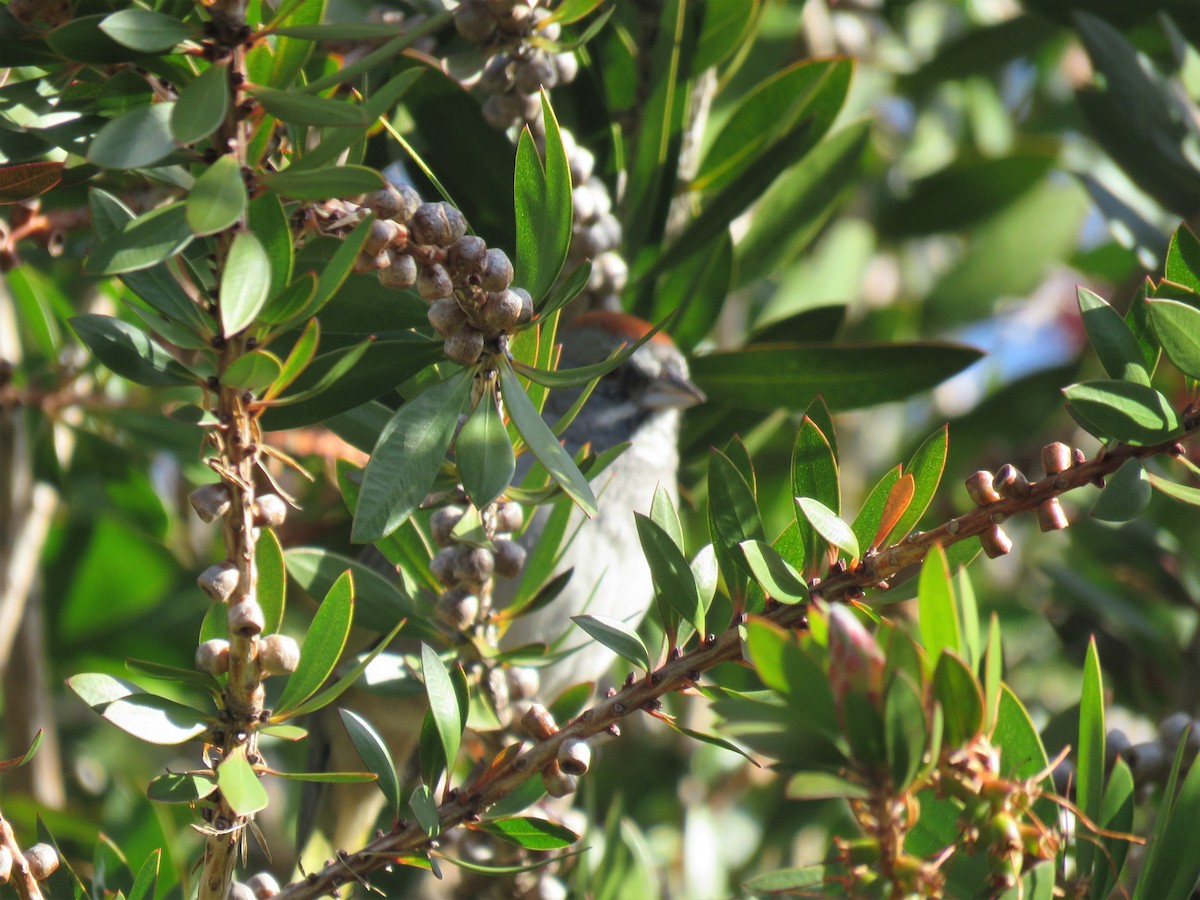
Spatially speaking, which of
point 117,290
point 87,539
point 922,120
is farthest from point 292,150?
point 922,120

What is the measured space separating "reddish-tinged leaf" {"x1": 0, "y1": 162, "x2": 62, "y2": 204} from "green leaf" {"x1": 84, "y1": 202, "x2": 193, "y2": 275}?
7.9 inches

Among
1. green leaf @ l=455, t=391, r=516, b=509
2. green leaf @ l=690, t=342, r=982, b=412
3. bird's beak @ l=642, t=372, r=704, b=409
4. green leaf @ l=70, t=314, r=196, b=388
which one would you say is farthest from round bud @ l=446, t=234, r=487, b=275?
bird's beak @ l=642, t=372, r=704, b=409

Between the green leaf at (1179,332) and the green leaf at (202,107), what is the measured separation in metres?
0.67

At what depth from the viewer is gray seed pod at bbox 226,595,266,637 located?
2.76 feet

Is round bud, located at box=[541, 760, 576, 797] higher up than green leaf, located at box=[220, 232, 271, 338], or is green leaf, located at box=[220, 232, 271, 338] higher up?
green leaf, located at box=[220, 232, 271, 338]

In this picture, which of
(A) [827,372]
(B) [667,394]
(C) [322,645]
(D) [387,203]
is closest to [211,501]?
(C) [322,645]

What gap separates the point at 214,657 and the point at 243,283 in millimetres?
285

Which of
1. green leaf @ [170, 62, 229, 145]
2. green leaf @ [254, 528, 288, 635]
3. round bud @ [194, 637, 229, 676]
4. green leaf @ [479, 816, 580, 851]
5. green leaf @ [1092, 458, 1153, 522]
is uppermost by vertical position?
green leaf @ [170, 62, 229, 145]

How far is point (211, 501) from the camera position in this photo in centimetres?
87

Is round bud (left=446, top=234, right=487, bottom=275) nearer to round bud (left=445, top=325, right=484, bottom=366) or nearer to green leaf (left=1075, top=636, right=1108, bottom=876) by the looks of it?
round bud (left=445, top=325, right=484, bottom=366)

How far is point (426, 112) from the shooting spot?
4.64 ft

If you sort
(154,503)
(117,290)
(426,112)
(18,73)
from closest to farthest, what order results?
(18,73), (426,112), (117,290), (154,503)

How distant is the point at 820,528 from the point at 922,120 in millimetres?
2773

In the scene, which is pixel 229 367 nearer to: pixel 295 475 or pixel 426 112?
pixel 426 112
